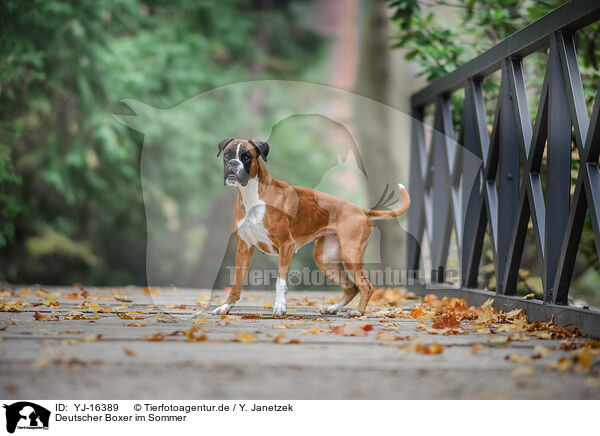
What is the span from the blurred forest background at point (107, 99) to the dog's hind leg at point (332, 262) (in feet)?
10.2

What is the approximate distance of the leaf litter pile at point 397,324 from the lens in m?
2.84

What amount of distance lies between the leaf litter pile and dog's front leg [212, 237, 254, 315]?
0.17m

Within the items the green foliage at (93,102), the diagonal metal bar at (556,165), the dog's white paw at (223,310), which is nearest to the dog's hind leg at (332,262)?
the dog's white paw at (223,310)

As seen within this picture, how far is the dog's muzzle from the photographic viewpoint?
4214 mm

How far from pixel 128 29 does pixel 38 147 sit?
11.6 feet

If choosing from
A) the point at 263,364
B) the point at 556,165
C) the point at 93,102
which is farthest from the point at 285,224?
the point at 93,102

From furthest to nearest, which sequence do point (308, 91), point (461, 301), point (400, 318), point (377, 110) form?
point (308, 91), point (377, 110), point (461, 301), point (400, 318)

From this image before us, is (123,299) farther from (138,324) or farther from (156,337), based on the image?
(156,337)

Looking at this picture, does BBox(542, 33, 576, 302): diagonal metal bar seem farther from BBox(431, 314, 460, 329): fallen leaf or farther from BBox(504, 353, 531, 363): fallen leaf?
BBox(504, 353, 531, 363): fallen leaf

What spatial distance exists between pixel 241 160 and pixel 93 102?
297 inches
